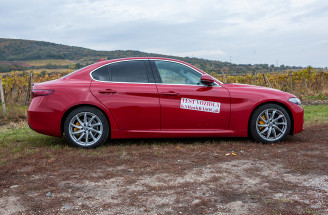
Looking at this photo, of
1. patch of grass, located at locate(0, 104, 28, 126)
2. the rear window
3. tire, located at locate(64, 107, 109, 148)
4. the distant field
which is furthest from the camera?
the distant field

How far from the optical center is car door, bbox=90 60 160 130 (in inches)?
226

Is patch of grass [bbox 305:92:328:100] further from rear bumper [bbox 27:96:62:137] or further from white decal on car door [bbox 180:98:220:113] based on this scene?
rear bumper [bbox 27:96:62:137]

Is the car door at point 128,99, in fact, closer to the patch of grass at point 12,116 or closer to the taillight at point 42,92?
the taillight at point 42,92

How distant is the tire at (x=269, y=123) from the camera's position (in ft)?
19.8

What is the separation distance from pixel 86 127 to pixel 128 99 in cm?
85

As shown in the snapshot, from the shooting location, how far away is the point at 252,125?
19.8ft

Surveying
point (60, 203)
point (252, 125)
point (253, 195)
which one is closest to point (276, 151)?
point (252, 125)

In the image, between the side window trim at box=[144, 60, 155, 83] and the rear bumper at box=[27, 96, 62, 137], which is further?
the side window trim at box=[144, 60, 155, 83]

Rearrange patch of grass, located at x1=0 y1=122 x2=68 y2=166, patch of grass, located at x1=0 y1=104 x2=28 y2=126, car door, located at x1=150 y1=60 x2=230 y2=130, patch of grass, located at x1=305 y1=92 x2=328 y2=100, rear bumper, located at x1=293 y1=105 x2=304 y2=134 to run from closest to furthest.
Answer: patch of grass, located at x1=0 y1=122 x2=68 y2=166
car door, located at x1=150 y1=60 x2=230 y2=130
rear bumper, located at x1=293 y1=105 x2=304 y2=134
patch of grass, located at x1=0 y1=104 x2=28 y2=126
patch of grass, located at x1=305 y1=92 x2=328 y2=100

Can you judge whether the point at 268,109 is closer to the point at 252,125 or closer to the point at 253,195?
the point at 252,125

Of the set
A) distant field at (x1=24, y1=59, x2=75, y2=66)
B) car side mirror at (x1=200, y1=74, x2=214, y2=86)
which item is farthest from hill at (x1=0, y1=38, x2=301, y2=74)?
car side mirror at (x1=200, y1=74, x2=214, y2=86)

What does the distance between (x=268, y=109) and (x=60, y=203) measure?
4046mm

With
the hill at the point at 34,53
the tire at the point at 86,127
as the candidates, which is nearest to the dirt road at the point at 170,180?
the tire at the point at 86,127

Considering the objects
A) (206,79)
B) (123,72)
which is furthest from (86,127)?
(206,79)
